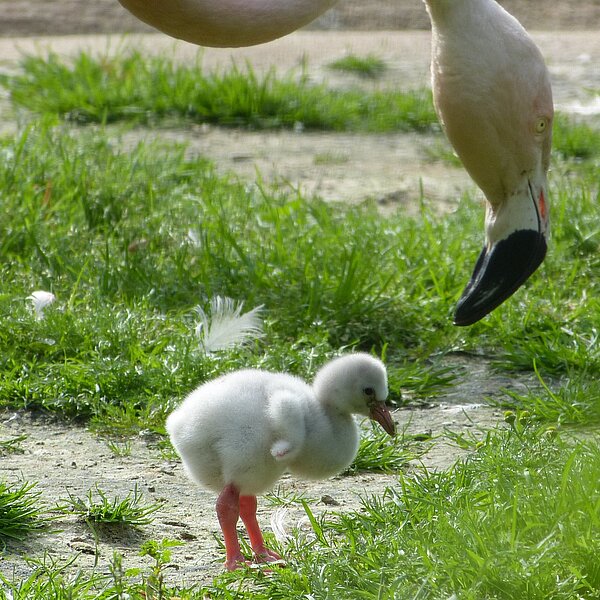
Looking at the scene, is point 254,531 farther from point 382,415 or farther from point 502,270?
point 502,270

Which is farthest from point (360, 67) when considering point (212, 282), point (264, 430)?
point (264, 430)

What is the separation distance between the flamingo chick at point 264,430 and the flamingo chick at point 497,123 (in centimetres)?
52

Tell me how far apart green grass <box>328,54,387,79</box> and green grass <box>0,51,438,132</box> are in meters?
0.94

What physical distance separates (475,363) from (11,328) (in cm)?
161

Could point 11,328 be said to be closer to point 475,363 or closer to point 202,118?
point 475,363

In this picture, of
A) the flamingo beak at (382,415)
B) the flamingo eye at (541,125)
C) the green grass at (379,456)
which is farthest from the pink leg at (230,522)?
the flamingo eye at (541,125)

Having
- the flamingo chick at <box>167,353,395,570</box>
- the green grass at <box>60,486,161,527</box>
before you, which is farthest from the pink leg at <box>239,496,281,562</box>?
the green grass at <box>60,486,161,527</box>

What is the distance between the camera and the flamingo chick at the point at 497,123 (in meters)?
3.18

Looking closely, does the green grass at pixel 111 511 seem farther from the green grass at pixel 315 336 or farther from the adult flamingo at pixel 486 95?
the adult flamingo at pixel 486 95

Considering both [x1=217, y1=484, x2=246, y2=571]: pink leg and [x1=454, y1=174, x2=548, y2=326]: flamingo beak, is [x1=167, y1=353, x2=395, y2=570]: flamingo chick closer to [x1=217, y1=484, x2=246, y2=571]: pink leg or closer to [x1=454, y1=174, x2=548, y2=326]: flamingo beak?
[x1=217, y1=484, x2=246, y2=571]: pink leg

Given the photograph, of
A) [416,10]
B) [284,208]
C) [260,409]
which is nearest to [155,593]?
[260,409]

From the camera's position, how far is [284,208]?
203 inches

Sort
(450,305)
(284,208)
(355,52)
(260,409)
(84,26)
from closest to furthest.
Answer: (260,409) < (450,305) < (284,208) < (355,52) < (84,26)

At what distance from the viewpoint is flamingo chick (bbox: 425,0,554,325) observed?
318cm
